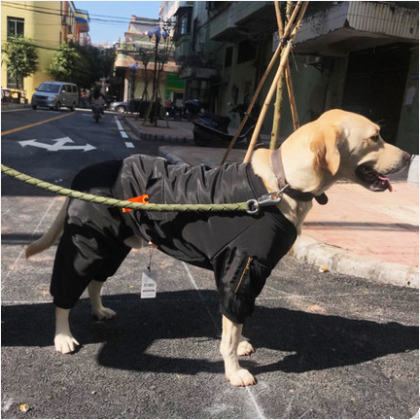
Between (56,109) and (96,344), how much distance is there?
2953 centimetres

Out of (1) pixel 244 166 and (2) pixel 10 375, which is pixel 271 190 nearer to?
(1) pixel 244 166

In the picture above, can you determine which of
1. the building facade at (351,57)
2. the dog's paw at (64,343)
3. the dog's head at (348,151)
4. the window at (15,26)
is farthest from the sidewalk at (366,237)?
the window at (15,26)

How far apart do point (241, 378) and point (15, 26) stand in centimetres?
4836

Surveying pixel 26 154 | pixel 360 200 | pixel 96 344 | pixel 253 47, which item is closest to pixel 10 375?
pixel 96 344

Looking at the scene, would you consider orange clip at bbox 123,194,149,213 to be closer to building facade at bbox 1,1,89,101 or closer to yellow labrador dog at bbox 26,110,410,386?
yellow labrador dog at bbox 26,110,410,386

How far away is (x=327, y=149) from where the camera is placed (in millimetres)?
2182

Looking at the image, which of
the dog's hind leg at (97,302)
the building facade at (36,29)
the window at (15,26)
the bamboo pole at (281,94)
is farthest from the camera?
the window at (15,26)

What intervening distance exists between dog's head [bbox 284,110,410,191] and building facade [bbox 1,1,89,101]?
42.1 meters

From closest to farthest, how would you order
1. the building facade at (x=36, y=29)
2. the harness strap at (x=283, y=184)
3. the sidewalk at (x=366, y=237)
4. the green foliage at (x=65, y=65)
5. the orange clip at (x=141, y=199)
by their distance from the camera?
the harness strap at (x=283, y=184), the orange clip at (x=141, y=199), the sidewalk at (x=366, y=237), the building facade at (x=36, y=29), the green foliage at (x=65, y=65)

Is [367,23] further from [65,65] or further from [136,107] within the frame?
[65,65]

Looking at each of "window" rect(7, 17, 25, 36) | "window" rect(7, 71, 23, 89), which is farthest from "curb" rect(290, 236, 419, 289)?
"window" rect(7, 17, 25, 36)

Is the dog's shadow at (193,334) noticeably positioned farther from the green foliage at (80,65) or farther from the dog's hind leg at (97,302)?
the green foliage at (80,65)

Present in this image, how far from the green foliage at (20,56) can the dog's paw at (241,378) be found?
4514cm

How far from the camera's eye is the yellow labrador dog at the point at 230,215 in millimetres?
2211
